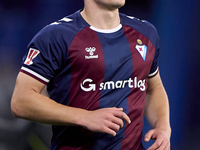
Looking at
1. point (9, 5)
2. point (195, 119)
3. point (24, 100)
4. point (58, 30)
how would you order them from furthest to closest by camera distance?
1. point (195, 119)
2. point (9, 5)
3. point (58, 30)
4. point (24, 100)

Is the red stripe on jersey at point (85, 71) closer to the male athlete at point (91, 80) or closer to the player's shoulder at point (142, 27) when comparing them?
the male athlete at point (91, 80)

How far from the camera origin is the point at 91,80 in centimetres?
168

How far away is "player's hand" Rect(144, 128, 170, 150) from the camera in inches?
66.9

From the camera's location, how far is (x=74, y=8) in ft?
9.92

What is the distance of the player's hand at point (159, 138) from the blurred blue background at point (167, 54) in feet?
4.48

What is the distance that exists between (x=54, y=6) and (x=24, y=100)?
1.54 m

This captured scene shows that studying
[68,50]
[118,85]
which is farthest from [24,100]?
[118,85]

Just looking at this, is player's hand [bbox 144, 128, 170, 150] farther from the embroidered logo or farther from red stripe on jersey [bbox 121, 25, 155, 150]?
the embroidered logo

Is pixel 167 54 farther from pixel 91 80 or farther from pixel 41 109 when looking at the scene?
pixel 41 109

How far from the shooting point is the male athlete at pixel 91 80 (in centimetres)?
158

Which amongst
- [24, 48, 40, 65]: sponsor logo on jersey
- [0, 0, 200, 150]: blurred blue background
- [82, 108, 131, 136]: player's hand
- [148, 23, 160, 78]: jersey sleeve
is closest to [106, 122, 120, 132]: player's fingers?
[82, 108, 131, 136]: player's hand

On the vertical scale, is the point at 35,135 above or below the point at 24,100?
below

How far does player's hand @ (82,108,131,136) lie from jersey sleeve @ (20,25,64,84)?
0.85ft

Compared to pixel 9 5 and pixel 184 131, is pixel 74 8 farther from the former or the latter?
pixel 184 131
